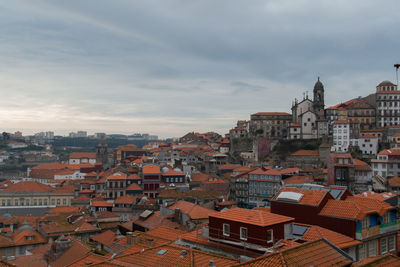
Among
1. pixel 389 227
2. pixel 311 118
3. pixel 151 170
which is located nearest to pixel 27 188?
pixel 151 170

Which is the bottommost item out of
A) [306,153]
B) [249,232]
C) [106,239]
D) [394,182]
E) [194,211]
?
[106,239]

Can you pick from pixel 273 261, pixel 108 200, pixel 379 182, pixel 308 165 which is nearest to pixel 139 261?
pixel 273 261

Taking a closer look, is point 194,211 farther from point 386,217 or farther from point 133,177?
point 133,177

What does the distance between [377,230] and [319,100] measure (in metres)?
77.3

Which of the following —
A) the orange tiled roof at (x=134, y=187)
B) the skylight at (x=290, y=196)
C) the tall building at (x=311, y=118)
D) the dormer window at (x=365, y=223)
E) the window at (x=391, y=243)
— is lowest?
the orange tiled roof at (x=134, y=187)

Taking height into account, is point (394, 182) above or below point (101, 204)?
above

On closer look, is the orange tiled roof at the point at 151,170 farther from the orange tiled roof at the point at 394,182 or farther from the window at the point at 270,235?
the window at the point at 270,235

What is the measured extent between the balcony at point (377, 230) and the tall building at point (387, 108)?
7684 cm

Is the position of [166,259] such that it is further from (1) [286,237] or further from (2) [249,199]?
(2) [249,199]

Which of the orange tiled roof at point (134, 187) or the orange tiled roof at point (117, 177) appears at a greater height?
the orange tiled roof at point (117, 177)

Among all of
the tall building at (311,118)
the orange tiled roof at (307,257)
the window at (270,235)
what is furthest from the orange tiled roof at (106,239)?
the tall building at (311,118)

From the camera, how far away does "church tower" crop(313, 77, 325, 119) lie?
9569 centimetres

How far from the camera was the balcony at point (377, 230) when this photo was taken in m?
22.0

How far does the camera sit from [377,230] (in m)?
23.2
